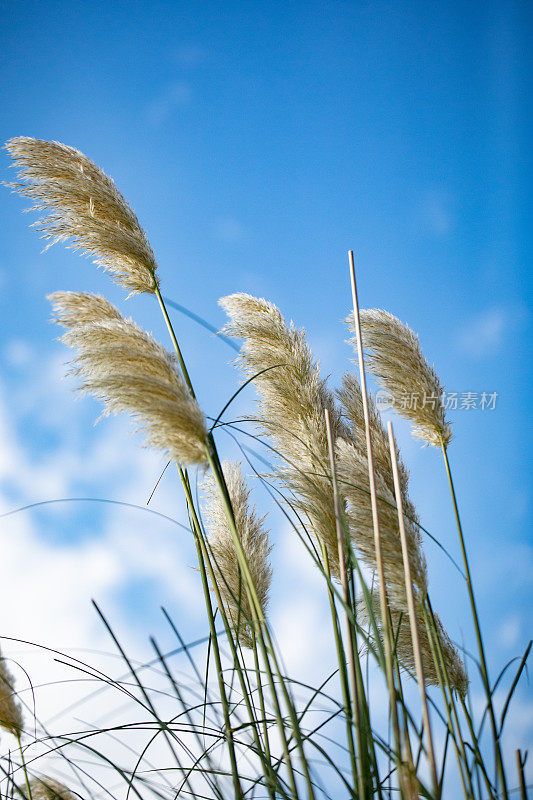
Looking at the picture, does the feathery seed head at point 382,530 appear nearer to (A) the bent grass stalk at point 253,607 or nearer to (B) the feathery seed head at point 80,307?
(A) the bent grass stalk at point 253,607

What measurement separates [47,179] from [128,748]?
173 centimetres

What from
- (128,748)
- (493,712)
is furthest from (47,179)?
(493,712)

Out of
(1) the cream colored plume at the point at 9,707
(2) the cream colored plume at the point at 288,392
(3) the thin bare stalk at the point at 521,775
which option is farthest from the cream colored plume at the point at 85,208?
(3) the thin bare stalk at the point at 521,775

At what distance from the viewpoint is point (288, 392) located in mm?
2051

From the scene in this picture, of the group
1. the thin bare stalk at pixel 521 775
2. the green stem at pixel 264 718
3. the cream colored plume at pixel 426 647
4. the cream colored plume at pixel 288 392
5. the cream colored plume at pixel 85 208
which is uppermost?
the cream colored plume at pixel 85 208

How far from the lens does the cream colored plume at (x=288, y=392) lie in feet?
6.12

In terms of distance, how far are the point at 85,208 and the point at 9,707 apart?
159cm

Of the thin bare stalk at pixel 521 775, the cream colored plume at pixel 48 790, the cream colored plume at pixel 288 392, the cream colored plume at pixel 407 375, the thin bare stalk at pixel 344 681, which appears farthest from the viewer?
the cream colored plume at pixel 407 375

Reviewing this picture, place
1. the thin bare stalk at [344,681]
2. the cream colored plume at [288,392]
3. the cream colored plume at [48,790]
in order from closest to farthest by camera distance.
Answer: the thin bare stalk at [344,681], the cream colored plume at [48,790], the cream colored plume at [288,392]

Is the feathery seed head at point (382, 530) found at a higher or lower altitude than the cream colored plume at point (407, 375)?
lower

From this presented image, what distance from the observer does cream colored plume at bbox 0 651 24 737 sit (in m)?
1.90

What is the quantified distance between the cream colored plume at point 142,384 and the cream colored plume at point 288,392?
465 mm

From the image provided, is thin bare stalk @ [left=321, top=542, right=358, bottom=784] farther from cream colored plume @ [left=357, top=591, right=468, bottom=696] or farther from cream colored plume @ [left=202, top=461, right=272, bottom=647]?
cream colored plume @ [left=202, top=461, right=272, bottom=647]

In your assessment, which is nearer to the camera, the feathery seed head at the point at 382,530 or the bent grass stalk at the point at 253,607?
the bent grass stalk at the point at 253,607
